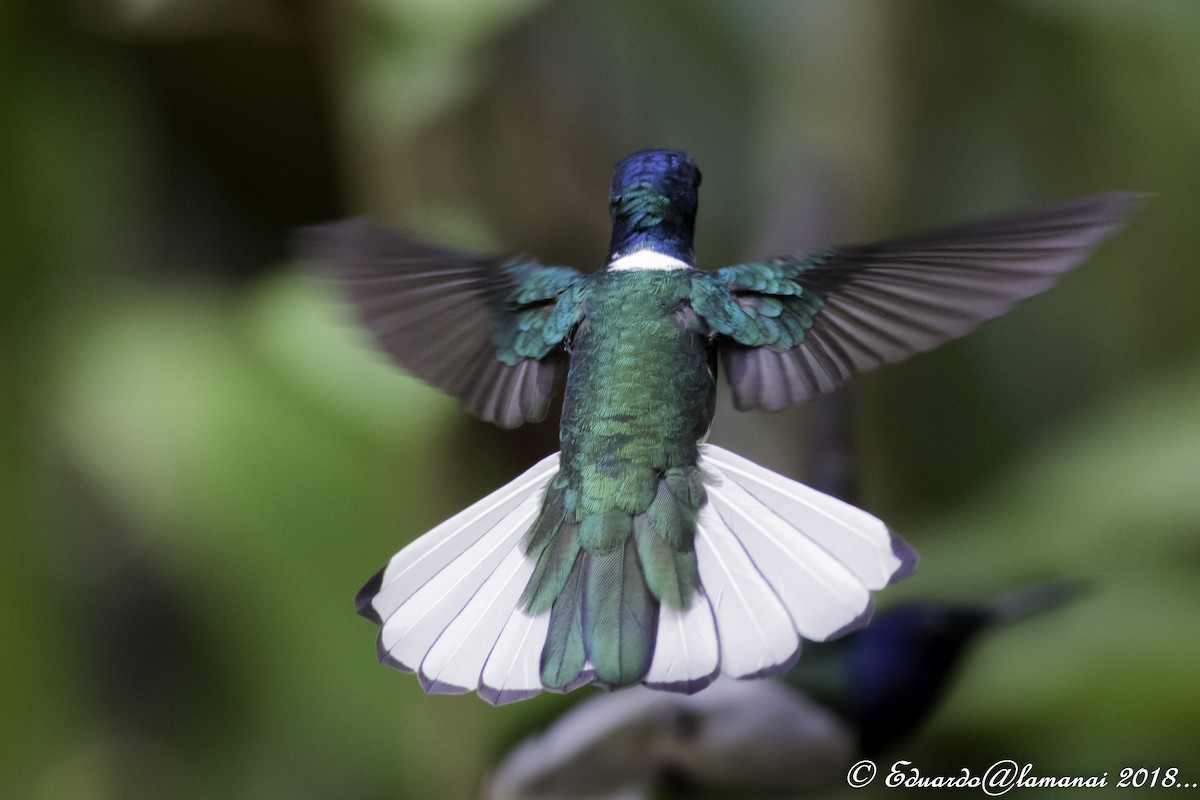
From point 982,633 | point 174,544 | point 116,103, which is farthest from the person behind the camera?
point 116,103

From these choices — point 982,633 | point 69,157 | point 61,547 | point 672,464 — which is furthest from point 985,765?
point 69,157

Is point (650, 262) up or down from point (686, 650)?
up

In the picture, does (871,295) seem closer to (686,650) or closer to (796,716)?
(686,650)

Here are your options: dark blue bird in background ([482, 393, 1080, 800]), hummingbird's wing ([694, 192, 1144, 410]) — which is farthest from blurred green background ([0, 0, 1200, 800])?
hummingbird's wing ([694, 192, 1144, 410])

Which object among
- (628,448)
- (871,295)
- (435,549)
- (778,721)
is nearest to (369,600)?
(435,549)

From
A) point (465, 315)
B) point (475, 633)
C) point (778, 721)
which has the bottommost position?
point (778, 721)

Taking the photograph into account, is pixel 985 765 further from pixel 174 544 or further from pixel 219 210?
pixel 219 210

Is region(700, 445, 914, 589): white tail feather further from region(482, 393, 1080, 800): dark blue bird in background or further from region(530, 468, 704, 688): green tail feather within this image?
region(482, 393, 1080, 800): dark blue bird in background
